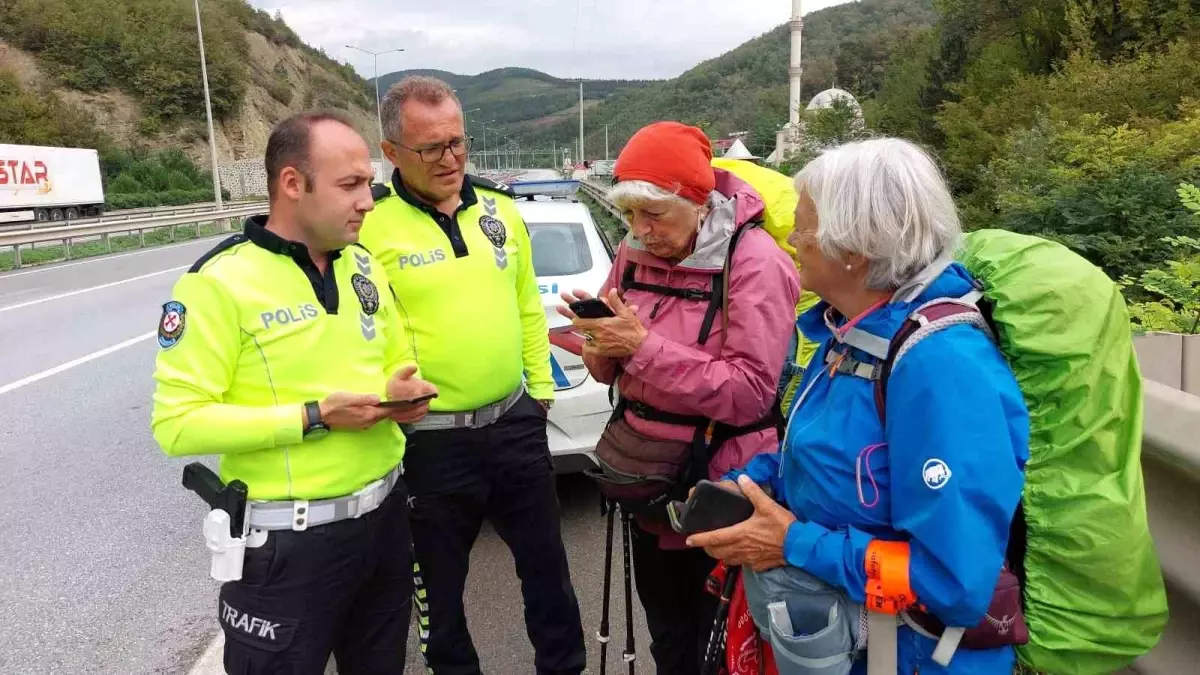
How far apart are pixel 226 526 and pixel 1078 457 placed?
5.96ft

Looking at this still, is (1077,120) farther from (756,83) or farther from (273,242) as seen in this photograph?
(756,83)

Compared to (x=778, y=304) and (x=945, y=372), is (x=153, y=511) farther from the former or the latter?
(x=945, y=372)

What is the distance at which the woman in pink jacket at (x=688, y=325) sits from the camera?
213 cm

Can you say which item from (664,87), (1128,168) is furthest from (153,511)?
(664,87)

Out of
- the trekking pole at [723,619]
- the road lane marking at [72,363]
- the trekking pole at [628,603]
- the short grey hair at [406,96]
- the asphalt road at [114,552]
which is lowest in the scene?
the asphalt road at [114,552]

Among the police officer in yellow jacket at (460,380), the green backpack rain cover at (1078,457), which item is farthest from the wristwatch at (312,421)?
the green backpack rain cover at (1078,457)

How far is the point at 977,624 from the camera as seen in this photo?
4.62ft

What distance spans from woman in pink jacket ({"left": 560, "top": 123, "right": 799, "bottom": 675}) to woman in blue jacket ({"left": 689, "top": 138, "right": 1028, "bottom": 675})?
1.53ft

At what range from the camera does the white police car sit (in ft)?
13.8

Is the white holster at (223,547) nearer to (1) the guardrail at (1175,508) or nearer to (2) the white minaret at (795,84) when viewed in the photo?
(1) the guardrail at (1175,508)

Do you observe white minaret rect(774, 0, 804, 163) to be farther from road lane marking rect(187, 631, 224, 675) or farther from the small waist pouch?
the small waist pouch

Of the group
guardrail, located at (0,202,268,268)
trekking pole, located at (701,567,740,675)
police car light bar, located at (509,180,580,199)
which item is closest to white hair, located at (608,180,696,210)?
trekking pole, located at (701,567,740,675)

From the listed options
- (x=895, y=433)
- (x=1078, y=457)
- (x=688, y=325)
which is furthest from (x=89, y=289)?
(x=1078, y=457)

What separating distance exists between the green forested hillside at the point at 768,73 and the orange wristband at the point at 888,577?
4582 cm
